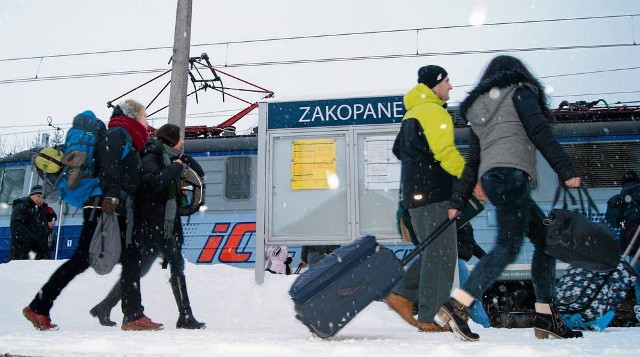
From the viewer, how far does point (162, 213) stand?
410cm

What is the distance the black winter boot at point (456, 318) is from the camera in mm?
2975

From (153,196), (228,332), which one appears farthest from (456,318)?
(153,196)

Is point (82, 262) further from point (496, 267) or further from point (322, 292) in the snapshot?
point (496, 267)

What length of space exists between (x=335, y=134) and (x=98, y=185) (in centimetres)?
285

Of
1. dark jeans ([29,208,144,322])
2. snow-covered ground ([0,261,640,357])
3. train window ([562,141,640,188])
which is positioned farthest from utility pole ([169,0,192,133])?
train window ([562,141,640,188])

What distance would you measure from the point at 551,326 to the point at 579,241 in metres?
0.53

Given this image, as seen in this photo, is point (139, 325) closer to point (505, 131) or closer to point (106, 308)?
point (106, 308)

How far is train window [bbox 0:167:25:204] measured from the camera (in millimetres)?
10195

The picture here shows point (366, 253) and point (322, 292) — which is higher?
point (366, 253)

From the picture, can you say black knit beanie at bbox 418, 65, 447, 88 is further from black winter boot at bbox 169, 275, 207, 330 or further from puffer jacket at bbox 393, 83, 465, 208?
black winter boot at bbox 169, 275, 207, 330

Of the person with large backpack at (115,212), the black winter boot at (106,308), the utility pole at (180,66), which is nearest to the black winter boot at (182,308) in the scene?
the person with large backpack at (115,212)

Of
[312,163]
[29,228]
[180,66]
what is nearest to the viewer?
[312,163]

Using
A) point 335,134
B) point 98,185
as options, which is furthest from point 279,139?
point 98,185

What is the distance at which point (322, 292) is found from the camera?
9.70 ft
